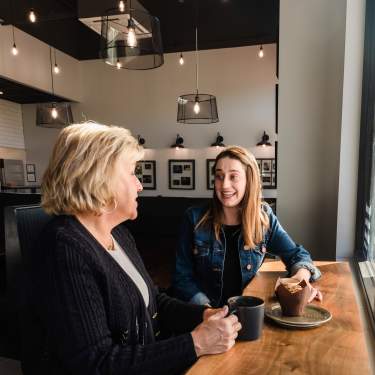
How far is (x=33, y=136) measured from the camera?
8953 mm

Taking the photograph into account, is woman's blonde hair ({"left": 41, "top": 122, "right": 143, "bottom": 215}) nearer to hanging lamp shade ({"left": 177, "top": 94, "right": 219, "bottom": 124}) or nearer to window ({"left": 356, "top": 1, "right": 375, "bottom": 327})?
window ({"left": 356, "top": 1, "right": 375, "bottom": 327})

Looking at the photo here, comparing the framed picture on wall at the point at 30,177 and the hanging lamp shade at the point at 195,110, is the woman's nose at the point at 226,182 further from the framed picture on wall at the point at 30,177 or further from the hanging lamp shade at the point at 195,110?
the framed picture on wall at the point at 30,177

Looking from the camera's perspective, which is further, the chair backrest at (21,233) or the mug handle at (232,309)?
the chair backrest at (21,233)

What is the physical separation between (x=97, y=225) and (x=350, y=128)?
1.87m

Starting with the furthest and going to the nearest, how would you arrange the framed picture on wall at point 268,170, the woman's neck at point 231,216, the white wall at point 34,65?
the framed picture on wall at point 268,170 < the white wall at point 34,65 < the woman's neck at point 231,216

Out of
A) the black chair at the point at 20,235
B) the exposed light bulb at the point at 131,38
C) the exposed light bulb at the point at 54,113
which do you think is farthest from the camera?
the exposed light bulb at the point at 54,113

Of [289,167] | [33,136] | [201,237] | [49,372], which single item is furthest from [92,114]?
[49,372]

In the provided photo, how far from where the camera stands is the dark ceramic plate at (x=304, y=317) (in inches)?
42.9

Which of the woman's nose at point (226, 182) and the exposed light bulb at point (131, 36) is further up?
the exposed light bulb at point (131, 36)

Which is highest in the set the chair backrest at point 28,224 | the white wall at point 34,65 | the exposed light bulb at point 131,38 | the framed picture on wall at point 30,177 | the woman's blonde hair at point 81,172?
the white wall at point 34,65

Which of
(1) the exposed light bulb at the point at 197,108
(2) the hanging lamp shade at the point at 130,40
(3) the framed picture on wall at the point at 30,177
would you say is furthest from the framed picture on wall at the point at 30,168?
(2) the hanging lamp shade at the point at 130,40

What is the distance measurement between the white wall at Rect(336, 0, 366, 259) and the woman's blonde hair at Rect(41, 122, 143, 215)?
1775 mm

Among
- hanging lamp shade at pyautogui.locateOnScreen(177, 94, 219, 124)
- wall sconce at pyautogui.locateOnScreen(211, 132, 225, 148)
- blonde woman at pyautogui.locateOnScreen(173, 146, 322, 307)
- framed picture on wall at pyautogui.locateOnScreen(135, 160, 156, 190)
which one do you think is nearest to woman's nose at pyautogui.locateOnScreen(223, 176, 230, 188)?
blonde woman at pyautogui.locateOnScreen(173, 146, 322, 307)

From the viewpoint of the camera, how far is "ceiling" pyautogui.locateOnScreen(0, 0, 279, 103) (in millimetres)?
5109
